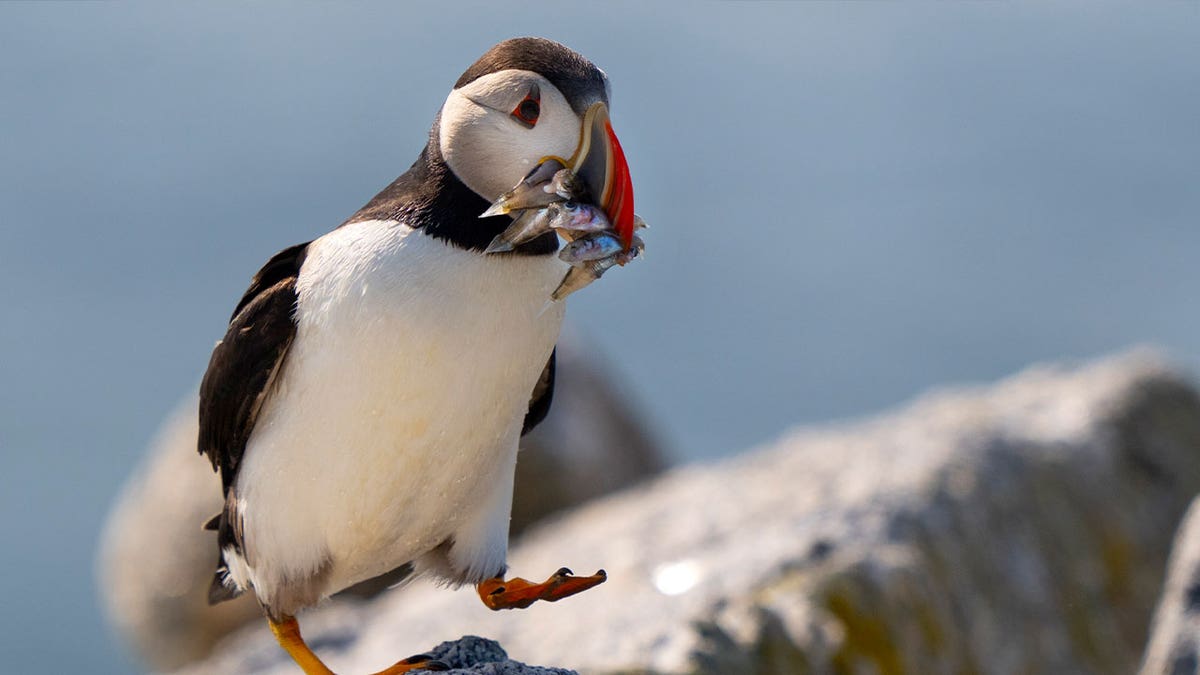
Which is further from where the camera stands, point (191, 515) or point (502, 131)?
point (191, 515)

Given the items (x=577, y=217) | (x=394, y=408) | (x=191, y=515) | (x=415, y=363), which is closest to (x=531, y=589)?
(x=394, y=408)

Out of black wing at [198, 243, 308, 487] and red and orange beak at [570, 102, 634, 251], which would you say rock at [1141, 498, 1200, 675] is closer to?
red and orange beak at [570, 102, 634, 251]

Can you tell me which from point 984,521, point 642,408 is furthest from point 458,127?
point 642,408

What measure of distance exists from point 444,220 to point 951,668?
3825 millimetres

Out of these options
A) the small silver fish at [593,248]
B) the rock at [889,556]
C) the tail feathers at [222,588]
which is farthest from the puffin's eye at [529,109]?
the rock at [889,556]

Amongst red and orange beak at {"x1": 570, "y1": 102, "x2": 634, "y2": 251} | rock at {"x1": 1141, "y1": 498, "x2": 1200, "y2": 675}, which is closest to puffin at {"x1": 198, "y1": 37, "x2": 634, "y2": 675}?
red and orange beak at {"x1": 570, "y1": 102, "x2": 634, "y2": 251}

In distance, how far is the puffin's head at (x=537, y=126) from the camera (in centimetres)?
485

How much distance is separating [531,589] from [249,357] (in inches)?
48.3

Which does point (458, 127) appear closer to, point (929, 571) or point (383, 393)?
point (383, 393)

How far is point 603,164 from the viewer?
15.8ft

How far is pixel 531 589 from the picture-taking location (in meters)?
5.46

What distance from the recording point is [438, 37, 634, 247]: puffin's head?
15.9 feet

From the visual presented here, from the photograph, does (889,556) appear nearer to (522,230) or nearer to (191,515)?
(522,230)

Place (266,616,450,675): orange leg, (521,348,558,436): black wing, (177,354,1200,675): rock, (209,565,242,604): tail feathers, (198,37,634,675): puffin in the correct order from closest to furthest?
1. (198,37,634,675): puffin
2. (266,616,450,675): orange leg
3. (521,348,558,436): black wing
4. (209,565,242,604): tail feathers
5. (177,354,1200,675): rock
